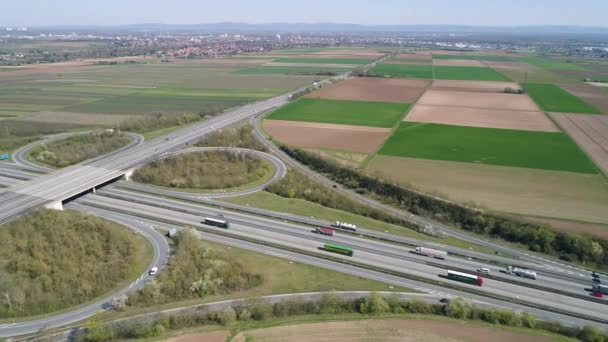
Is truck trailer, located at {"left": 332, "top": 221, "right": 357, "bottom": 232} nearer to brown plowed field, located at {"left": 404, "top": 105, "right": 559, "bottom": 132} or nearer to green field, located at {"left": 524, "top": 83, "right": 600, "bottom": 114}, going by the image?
brown plowed field, located at {"left": 404, "top": 105, "right": 559, "bottom": 132}

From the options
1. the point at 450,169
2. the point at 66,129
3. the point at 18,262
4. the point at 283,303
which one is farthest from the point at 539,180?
the point at 66,129

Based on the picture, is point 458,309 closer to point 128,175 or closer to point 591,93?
point 128,175

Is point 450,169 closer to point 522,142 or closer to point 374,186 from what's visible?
point 374,186

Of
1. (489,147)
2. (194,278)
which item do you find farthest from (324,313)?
(489,147)

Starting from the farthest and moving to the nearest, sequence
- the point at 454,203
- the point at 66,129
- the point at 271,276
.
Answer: the point at 66,129, the point at 454,203, the point at 271,276

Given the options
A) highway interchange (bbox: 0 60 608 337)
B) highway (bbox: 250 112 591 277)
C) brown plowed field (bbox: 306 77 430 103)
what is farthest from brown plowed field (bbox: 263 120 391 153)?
brown plowed field (bbox: 306 77 430 103)

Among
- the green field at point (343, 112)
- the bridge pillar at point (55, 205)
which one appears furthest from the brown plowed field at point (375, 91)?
Result: the bridge pillar at point (55, 205)
